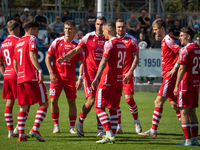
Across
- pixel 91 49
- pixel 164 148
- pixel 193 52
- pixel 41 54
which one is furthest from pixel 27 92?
pixel 41 54

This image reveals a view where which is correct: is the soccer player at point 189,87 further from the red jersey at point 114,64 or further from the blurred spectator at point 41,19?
the blurred spectator at point 41,19

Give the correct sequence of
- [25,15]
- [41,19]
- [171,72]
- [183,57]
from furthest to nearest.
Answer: [41,19] < [25,15] < [171,72] < [183,57]

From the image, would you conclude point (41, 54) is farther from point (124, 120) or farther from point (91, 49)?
point (91, 49)

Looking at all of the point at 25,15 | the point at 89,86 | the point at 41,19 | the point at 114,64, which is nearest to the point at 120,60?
the point at 114,64

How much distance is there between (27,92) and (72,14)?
47.2 feet

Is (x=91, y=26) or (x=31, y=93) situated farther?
(x=91, y=26)

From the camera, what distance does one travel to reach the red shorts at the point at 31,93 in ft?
20.6

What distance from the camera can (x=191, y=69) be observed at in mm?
6215

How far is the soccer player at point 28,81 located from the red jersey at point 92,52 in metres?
1.17

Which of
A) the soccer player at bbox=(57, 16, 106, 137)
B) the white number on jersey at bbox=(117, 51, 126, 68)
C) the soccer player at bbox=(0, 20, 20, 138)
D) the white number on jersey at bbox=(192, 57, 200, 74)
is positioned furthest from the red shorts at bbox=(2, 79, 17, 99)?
the white number on jersey at bbox=(192, 57, 200, 74)

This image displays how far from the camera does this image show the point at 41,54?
15.1 metres

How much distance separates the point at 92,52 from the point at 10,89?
1.96 meters

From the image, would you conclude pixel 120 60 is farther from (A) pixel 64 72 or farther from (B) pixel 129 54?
(A) pixel 64 72

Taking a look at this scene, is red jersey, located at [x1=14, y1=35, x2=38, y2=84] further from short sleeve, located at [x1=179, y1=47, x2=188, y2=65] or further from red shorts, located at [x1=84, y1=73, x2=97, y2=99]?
short sleeve, located at [x1=179, y1=47, x2=188, y2=65]
